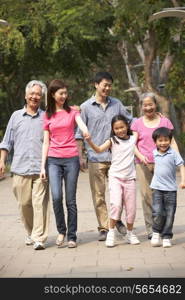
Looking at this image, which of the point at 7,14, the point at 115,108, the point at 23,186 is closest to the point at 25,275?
the point at 23,186

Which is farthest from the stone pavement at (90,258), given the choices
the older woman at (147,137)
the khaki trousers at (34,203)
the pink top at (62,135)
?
the pink top at (62,135)

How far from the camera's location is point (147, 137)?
9.96 m

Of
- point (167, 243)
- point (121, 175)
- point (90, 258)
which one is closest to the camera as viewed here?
point (90, 258)

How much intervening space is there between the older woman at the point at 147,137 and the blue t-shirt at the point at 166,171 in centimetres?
25

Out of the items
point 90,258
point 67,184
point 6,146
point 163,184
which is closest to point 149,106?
point 163,184

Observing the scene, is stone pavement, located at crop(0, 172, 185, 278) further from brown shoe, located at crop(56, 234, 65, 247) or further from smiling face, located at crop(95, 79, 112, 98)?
smiling face, located at crop(95, 79, 112, 98)

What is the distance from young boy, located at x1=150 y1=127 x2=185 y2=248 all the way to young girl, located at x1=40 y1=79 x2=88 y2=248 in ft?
2.86

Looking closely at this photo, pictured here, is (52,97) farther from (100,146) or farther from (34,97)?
(100,146)

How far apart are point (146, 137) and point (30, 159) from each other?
135 centimetres

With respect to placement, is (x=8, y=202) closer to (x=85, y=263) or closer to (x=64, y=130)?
(x=64, y=130)

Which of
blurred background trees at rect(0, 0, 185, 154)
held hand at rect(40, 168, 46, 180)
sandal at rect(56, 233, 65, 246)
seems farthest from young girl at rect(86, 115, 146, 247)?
blurred background trees at rect(0, 0, 185, 154)

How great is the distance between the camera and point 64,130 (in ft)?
31.5

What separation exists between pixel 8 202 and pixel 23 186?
684 cm

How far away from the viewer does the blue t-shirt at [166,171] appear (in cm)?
955
